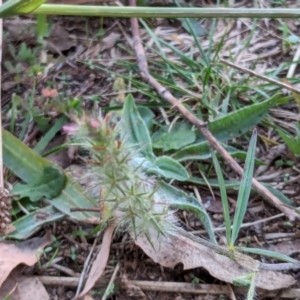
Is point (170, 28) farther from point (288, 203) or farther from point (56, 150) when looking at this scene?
point (288, 203)

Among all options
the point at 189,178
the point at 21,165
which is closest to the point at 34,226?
the point at 21,165

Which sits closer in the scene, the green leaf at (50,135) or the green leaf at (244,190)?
the green leaf at (244,190)

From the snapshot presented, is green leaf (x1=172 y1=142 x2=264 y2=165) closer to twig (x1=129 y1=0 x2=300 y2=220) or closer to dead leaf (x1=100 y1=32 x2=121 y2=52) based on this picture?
twig (x1=129 y1=0 x2=300 y2=220)

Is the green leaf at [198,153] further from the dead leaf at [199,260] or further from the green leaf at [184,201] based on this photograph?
the dead leaf at [199,260]

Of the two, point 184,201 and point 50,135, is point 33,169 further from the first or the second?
point 184,201

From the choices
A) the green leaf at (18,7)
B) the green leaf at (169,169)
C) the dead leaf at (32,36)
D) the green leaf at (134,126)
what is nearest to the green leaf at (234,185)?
the green leaf at (169,169)

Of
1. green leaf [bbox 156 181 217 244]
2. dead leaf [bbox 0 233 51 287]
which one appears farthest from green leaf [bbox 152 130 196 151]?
dead leaf [bbox 0 233 51 287]
